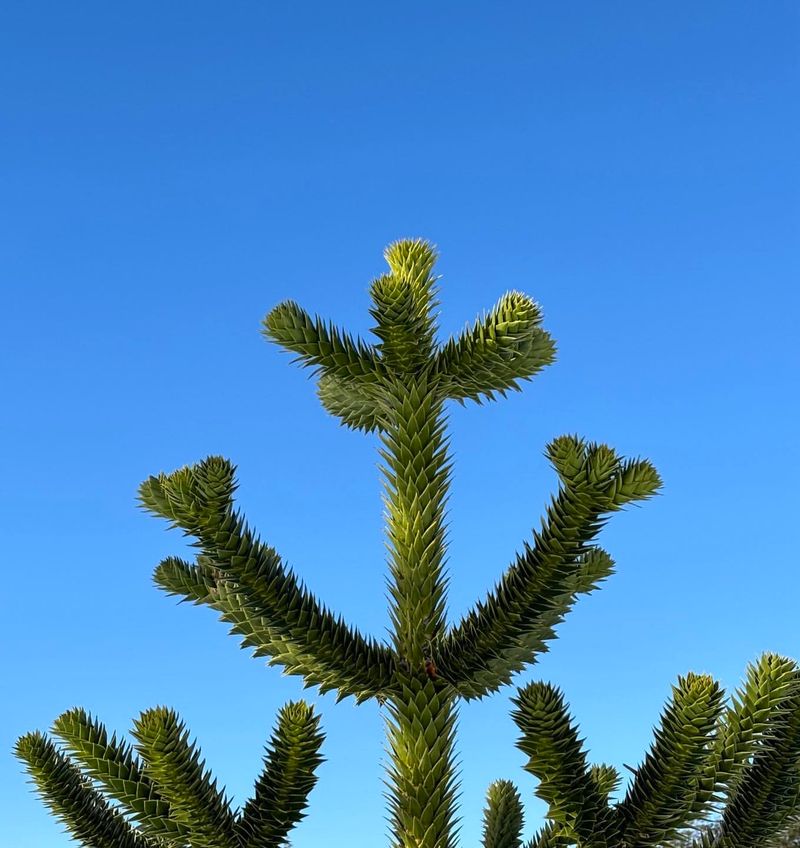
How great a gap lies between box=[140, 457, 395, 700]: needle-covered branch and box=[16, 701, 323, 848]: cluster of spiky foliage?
1.02ft

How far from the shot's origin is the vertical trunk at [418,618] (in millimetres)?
5062

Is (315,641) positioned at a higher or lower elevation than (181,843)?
higher

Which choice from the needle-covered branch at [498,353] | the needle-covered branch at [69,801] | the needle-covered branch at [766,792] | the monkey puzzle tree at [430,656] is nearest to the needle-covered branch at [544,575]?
the monkey puzzle tree at [430,656]

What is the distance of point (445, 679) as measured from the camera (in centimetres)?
514

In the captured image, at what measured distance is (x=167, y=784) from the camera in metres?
5.06

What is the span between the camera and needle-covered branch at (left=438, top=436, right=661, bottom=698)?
4832 millimetres

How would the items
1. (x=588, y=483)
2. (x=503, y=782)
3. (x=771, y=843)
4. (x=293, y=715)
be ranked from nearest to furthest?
(x=588, y=483) → (x=293, y=715) → (x=771, y=843) → (x=503, y=782)

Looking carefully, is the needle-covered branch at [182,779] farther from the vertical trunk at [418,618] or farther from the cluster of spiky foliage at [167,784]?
the vertical trunk at [418,618]

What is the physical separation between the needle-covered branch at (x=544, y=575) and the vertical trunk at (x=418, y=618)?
0.46 feet

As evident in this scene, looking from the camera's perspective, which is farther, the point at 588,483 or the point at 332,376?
the point at 332,376

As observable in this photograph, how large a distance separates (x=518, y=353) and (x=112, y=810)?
10.4ft

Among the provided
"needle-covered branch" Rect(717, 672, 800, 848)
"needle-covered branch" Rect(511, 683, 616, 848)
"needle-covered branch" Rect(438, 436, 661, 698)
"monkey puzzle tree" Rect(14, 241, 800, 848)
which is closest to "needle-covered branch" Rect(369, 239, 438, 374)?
"monkey puzzle tree" Rect(14, 241, 800, 848)

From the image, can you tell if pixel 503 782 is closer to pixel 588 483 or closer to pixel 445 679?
pixel 445 679

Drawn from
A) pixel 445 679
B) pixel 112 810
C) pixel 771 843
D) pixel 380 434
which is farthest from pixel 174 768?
pixel 771 843
